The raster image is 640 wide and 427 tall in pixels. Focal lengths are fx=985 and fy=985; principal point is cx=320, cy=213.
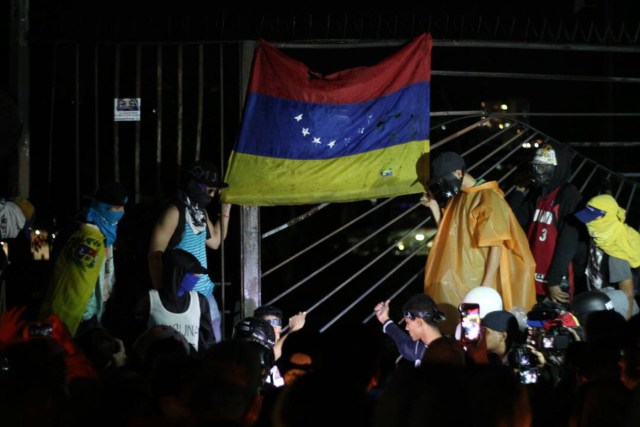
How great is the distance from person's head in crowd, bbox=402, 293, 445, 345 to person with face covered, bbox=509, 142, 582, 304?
1.33m

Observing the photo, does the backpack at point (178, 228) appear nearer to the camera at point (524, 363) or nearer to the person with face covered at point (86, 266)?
the person with face covered at point (86, 266)

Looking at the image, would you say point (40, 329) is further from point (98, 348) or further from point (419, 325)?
point (419, 325)

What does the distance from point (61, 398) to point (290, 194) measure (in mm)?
4022

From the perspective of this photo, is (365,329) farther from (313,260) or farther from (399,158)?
(313,260)

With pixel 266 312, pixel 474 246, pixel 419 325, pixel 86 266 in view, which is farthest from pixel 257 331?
pixel 474 246

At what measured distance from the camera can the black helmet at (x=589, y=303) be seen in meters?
6.52


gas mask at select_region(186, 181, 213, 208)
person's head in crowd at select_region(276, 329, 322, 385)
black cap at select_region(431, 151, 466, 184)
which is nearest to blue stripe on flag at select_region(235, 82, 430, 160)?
black cap at select_region(431, 151, 466, 184)

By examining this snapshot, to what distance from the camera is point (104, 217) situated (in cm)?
712

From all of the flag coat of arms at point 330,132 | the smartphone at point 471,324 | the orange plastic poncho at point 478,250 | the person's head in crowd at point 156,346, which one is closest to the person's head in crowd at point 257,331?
the person's head in crowd at point 156,346

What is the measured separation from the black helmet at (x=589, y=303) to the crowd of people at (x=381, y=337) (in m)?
0.01

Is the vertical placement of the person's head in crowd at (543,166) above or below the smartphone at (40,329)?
above

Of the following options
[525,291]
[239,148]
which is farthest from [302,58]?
[525,291]

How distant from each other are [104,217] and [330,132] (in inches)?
71.7

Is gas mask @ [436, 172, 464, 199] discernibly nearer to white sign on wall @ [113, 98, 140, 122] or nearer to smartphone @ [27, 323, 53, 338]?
white sign on wall @ [113, 98, 140, 122]
